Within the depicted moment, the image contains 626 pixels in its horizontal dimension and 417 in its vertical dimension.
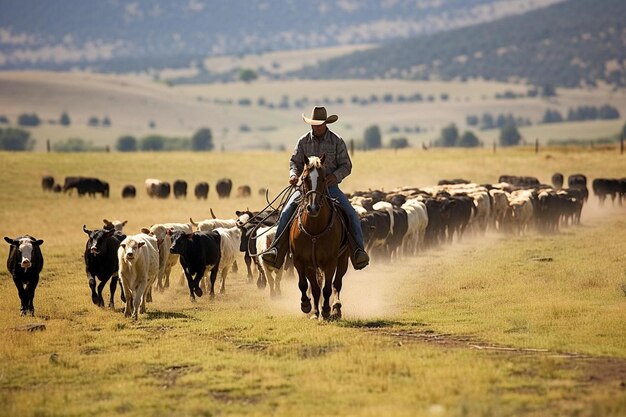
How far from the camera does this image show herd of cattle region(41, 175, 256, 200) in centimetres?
5909

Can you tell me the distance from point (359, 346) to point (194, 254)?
23.4 ft

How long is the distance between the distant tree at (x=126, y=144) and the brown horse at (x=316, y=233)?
167 meters

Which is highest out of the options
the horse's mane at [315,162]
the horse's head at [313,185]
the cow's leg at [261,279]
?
the horse's mane at [315,162]

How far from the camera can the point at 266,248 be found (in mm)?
21031

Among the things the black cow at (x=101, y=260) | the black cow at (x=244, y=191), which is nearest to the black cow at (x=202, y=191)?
the black cow at (x=244, y=191)

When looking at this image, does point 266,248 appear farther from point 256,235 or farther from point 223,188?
point 223,188

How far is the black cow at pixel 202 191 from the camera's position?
6006 cm

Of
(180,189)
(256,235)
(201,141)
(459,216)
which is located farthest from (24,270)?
(201,141)

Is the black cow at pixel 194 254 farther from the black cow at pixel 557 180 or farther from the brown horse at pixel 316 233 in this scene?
the black cow at pixel 557 180

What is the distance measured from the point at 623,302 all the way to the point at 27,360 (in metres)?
9.13

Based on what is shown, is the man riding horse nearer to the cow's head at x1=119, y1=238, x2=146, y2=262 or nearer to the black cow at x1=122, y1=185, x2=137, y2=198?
the cow's head at x1=119, y1=238, x2=146, y2=262

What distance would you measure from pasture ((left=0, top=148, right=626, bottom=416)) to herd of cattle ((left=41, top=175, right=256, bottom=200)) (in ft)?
100

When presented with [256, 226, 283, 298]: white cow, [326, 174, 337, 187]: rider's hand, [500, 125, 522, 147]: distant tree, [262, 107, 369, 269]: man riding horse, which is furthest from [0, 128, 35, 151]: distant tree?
[326, 174, 337, 187]: rider's hand

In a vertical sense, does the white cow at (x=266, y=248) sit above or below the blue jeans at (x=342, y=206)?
below
